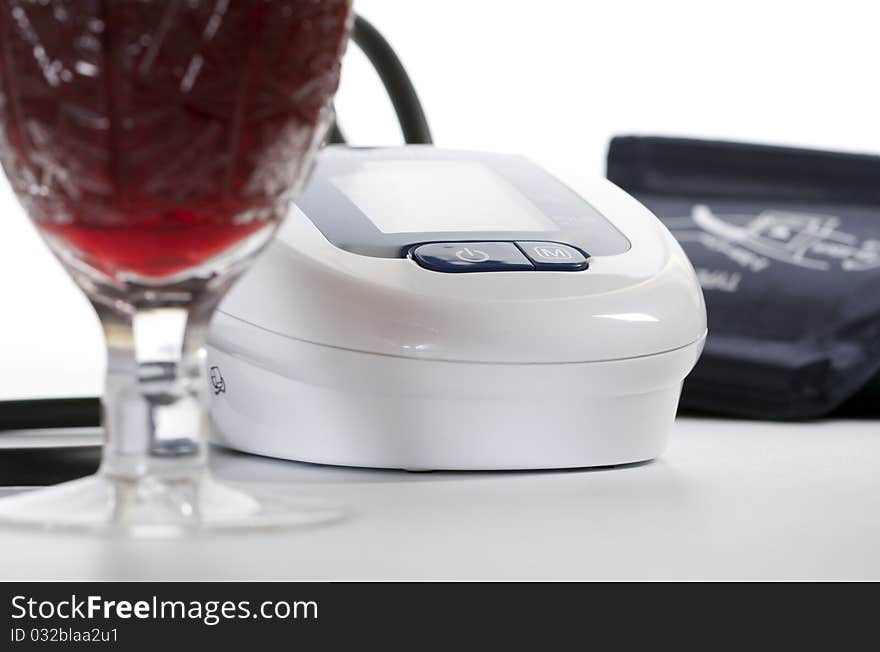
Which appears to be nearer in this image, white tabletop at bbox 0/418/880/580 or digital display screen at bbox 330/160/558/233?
white tabletop at bbox 0/418/880/580

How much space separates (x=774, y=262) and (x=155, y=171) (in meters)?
0.55

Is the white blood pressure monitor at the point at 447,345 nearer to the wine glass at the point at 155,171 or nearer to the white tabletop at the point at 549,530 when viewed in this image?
the white tabletop at the point at 549,530

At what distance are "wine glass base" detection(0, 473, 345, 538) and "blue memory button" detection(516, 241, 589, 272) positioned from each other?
0.20m

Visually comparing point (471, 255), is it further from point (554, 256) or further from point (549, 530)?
point (549, 530)

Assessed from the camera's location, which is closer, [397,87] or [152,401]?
[152,401]

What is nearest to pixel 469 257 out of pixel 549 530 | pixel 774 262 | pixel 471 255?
pixel 471 255

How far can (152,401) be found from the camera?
0.41 metres

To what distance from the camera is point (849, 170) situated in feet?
3.22

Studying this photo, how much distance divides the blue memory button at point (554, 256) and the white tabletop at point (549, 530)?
3.4 inches

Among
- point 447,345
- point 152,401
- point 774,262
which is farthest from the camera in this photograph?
point 774,262

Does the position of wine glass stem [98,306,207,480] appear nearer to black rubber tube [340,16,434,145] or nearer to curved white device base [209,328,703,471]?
curved white device base [209,328,703,471]

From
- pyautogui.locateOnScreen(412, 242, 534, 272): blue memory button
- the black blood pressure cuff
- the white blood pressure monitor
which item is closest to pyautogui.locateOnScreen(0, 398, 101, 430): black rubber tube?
the white blood pressure monitor

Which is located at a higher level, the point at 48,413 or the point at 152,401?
the point at 152,401

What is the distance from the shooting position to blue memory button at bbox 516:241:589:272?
610 mm
